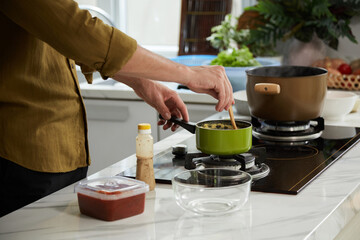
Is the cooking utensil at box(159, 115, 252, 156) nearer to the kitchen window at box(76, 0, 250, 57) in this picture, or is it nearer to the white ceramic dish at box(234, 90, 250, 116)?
the white ceramic dish at box(234, 90, 250, 116)

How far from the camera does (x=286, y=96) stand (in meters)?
1.61

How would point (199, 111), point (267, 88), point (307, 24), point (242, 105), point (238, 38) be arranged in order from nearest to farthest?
point (267, 88) < point (242, 105) < point (199, 111) < point (307, 24) < point (238, 38)

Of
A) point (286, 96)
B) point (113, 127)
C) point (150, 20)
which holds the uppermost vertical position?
point (150, 20)

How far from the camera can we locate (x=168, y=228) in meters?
1.00

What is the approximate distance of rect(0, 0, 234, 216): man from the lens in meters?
1.14

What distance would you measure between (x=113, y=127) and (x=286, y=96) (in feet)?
4.10

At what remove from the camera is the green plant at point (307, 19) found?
Answer: 114 inches

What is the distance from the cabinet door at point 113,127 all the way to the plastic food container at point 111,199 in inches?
60.7

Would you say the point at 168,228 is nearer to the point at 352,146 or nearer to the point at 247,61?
the point at 352,146

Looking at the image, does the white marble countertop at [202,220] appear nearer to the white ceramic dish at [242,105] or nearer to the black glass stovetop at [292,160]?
the black glass stovetop at [292,160]

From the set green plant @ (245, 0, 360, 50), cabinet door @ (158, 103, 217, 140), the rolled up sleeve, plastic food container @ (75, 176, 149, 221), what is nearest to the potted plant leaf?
green plant @ (245, 0, 360, 50)

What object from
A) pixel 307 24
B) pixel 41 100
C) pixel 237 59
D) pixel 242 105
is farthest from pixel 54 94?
pixel 307 24

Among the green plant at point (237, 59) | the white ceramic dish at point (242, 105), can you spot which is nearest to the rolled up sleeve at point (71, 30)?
the white ceramic dish at point (242, 105)

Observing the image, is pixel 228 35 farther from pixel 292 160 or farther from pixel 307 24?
pixel 292 160
